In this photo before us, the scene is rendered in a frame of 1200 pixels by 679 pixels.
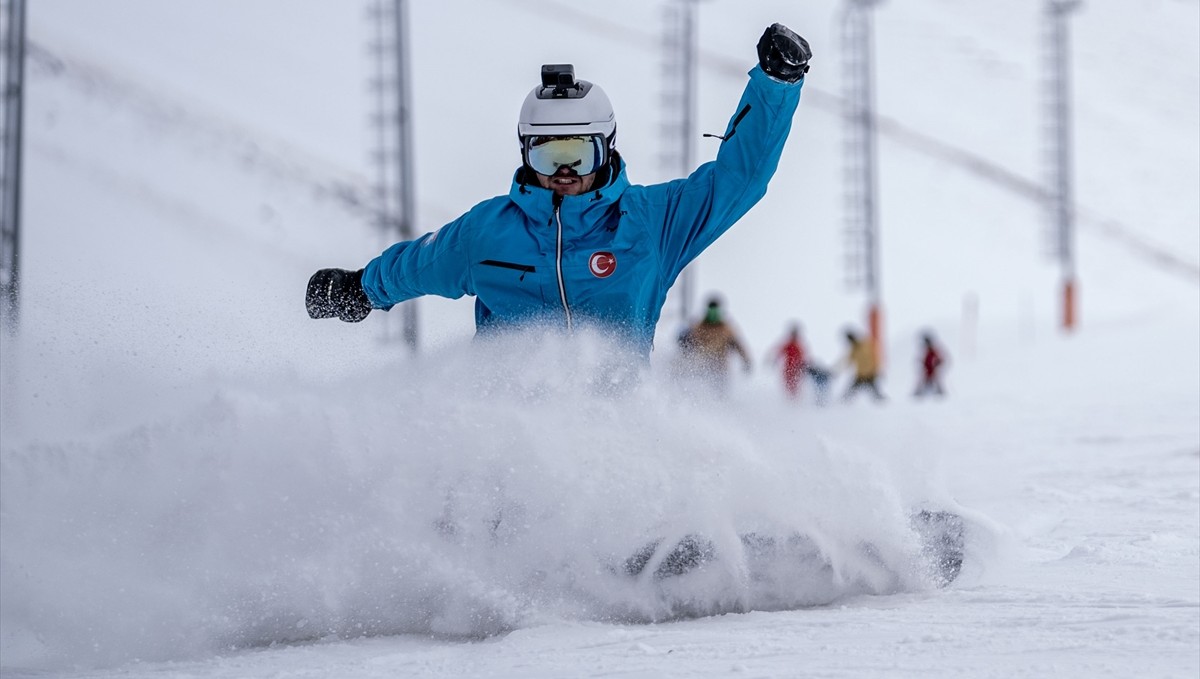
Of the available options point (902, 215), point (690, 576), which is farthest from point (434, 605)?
point (902, 215)

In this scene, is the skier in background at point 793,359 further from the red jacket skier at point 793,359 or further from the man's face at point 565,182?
the man's face at point 565,182

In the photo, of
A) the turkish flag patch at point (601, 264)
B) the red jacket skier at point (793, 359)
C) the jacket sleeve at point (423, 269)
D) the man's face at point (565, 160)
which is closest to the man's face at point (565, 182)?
the man's face at point (565, 160)

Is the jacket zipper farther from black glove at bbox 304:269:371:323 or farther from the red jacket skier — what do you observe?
the red jacket skier

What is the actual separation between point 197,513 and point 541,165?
158 cm

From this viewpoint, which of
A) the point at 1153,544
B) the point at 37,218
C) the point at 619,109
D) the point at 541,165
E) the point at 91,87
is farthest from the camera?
the point at 619,109

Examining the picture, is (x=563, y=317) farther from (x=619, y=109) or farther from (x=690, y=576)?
(x=619, y=109)

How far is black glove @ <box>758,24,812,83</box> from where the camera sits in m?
4.69

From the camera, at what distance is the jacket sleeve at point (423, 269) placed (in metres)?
5.13

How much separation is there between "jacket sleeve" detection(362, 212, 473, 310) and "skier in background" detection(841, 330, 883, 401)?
14.1m

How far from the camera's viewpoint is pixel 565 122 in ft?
15.9

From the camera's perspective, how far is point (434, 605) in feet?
13.8

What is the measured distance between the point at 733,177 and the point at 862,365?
48.3 ft

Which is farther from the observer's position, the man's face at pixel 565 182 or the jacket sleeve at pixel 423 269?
the jacket sleeve at pixel 423 269

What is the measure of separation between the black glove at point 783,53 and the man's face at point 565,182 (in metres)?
0.71
